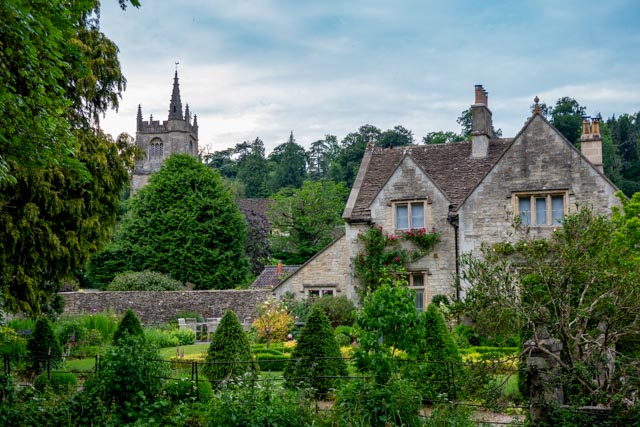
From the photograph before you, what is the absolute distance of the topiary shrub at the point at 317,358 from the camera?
49.8 feet

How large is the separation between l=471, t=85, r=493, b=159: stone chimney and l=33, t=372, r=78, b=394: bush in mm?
17483

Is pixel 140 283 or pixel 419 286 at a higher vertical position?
pixel 140 283

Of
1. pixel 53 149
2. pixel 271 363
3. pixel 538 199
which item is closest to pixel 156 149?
pixel 538 199

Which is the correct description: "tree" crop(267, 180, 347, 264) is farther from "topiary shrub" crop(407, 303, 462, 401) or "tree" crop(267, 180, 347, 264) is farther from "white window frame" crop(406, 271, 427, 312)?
"topiary shrub" crop(407, 303, 462, 401)

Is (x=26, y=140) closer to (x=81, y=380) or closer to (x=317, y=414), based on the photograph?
(x=317, y=414)

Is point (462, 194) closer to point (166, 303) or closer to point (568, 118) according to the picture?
point (166, 303)

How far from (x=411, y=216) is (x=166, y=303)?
12634mm

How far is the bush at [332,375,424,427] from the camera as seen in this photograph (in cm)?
1103

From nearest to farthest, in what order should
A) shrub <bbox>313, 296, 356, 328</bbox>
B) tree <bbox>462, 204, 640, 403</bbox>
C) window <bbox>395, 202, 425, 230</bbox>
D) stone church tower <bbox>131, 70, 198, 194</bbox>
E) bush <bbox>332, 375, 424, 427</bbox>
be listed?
1. bush <bbox>332, 375, 424, 427</bbox>
2. tree <bbox>462, 204, 640, 403</bbox>
3. shrub <bbox>313, 296, 356, 328</bbox>
4. window <bbox>395, 202, 425, 230</bbox>
5. stone church tower <bbox>131, 70, 198, 194</bbox>

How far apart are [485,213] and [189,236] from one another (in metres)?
22.8

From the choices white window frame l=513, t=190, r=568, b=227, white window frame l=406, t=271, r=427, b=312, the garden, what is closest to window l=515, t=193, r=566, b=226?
white window frame l=513, t=190, r=568, b=227

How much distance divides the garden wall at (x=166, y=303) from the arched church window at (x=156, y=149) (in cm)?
5398

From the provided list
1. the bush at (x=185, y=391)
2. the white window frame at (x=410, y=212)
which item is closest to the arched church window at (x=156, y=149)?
the white window frame at (x=410, y=212)

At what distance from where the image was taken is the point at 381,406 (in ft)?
36.5
